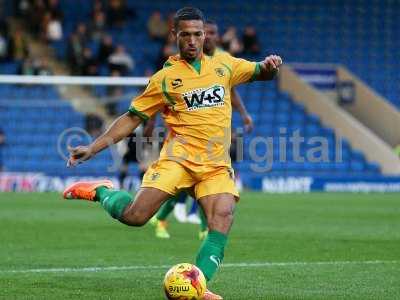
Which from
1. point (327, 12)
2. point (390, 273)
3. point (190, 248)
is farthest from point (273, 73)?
point (327, 12)

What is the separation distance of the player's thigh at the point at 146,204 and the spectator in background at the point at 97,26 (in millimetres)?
20762

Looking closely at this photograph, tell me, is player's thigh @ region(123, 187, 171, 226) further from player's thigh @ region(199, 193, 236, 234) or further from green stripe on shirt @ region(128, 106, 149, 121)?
green stripe on shirt @ region(128, 106, 149, 121)

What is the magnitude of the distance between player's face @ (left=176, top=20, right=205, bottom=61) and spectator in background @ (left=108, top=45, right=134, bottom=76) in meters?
19.0

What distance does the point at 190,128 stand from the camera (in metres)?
8.31

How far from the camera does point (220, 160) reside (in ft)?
27.2

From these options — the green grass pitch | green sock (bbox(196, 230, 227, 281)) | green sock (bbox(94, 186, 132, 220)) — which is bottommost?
the green grass pitch

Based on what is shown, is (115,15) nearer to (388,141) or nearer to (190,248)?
(388,141)

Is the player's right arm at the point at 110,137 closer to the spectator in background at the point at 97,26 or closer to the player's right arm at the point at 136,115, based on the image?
the player's right arm at the point at 136,115

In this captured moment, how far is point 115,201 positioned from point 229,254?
328 cm

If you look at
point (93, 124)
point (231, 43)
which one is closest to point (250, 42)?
point (231, 43)

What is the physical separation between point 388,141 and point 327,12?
15.1 feet

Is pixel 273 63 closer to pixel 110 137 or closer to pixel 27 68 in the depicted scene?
pixel 110 137

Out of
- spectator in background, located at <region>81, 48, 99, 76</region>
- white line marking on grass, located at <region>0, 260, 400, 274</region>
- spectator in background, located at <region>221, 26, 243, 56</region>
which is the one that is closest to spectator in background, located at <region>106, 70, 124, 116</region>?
spectator in background, located at <region>81, 48, 99, 76</region>

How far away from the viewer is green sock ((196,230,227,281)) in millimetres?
7855
